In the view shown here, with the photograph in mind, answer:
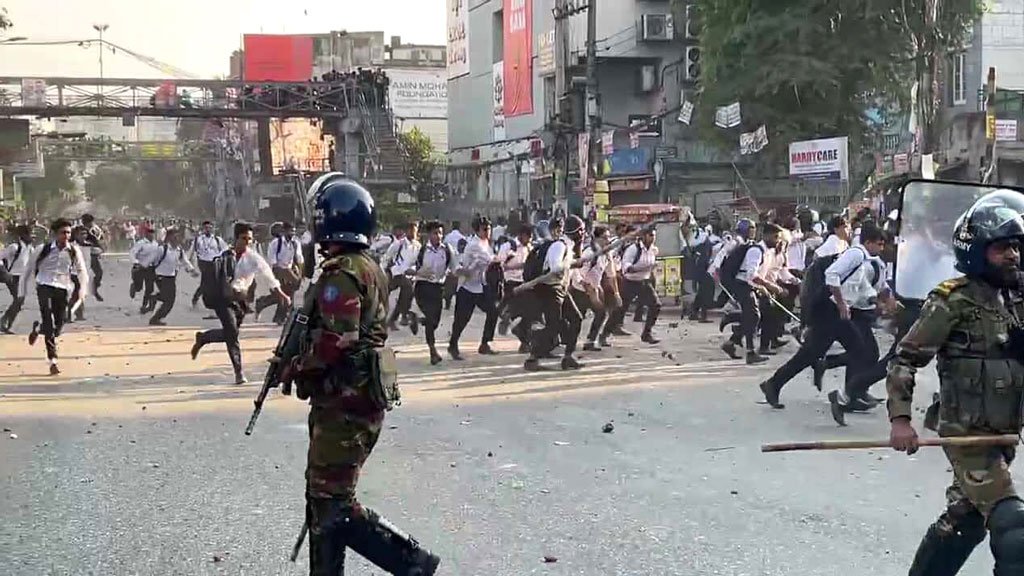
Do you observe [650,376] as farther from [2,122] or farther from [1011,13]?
[2,122]

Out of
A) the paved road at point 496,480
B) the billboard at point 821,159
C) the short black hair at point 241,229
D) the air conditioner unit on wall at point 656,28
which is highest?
the air conditioner unit on wall at point 656,28

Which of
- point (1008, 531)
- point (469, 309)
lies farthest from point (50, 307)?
point (1008, 531)

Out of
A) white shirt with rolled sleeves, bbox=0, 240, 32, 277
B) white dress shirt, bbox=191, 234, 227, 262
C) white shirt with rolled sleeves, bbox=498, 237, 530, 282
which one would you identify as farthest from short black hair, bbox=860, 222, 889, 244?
white shirt with rolled sleeves, bbox=0, 240, 32, 277

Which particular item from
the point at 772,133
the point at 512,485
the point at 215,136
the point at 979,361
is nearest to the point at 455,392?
the point at 512,485

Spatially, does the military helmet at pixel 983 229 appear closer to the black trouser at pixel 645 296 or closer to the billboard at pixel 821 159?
the black trouser at pixel 645 296

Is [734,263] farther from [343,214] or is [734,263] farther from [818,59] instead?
[818,59]

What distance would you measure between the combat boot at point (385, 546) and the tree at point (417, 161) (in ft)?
154

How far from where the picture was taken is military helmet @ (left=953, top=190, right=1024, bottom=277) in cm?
439

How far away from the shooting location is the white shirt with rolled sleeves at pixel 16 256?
2038cm

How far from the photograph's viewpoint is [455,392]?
39.8ft

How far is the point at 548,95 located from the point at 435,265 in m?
36.1

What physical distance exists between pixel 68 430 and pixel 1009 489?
7.57 metres

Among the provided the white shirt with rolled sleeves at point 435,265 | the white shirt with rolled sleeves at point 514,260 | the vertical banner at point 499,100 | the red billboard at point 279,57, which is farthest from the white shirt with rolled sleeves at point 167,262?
the red billboard at point 279,57

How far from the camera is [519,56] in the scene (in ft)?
179
